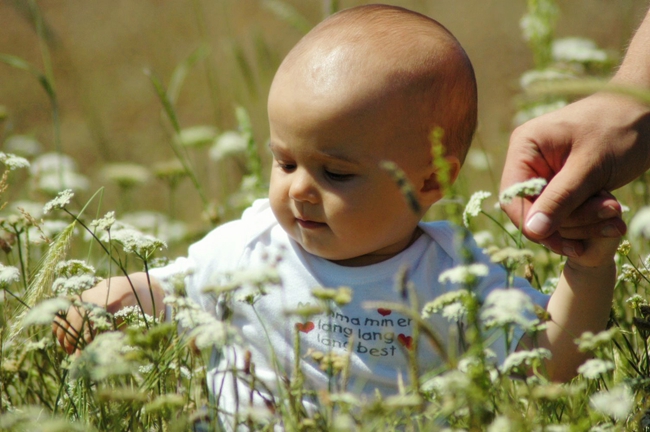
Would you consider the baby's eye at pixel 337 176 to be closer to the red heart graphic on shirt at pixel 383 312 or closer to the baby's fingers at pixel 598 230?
the red heart graphic on shirt at pixel 383 312

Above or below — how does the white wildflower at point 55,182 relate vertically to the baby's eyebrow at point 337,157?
above

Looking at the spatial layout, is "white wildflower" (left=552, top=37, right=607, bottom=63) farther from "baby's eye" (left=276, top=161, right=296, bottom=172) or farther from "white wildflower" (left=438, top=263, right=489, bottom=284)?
"white wildflower" (left=438, top=263, right=489, bottom=284)

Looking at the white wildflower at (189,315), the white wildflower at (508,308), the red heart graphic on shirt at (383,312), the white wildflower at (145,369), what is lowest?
the white wildflower at (145,369)

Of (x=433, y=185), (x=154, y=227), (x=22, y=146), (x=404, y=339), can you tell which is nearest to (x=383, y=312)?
(x=404, y=339)

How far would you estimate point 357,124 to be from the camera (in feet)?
5.81

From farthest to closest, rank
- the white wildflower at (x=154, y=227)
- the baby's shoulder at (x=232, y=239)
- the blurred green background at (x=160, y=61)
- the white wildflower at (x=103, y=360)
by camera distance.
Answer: the blurred green background at (x=160, y=61) → the white wildflower at (x=154, y=227) → the baby's shoulder at (x=232, y=239) → the white wildflower at (x=103, y=360)

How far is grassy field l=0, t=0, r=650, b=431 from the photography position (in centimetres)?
145

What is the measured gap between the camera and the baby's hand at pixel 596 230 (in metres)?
1.67

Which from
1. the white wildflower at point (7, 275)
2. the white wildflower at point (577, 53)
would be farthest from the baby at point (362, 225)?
the white wildflower at point (577, 53)

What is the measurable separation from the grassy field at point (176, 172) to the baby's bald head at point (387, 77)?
0.75ft

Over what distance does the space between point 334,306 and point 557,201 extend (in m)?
0.59

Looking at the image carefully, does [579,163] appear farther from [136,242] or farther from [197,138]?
[197,138]

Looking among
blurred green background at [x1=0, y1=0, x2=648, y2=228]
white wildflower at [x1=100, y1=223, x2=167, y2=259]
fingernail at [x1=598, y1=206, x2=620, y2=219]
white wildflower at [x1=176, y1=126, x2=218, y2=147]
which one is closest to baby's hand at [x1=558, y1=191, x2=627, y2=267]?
fingernail at [x1=598, y1=206, x2=620, y2=219]

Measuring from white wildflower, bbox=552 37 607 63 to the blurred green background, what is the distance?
171cm
